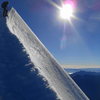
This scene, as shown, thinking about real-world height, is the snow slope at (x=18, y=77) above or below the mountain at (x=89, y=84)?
below

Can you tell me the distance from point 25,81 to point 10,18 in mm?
5277

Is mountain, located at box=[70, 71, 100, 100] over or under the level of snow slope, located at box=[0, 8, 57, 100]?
over

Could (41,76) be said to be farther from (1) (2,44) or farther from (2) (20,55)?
(1) (2,44)

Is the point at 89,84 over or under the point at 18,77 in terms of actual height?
over

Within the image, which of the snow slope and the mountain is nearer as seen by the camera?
the snow slope

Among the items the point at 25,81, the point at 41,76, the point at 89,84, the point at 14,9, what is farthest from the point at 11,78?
the point at 89,84

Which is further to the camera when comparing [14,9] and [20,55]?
[14,9]

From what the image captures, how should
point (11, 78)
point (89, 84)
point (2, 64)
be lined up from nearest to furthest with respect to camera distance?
point (11, 78), point (2, 64), point (89, 84)

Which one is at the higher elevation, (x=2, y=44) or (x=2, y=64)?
(x=2, y=44)

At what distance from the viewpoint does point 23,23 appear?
49.4 feet

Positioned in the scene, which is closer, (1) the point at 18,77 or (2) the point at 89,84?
(1) the point at 18,77

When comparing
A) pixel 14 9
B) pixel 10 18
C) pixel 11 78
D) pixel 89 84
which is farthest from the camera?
pixel 89 84

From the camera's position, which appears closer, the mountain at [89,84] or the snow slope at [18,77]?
the snow slope at [18,77]

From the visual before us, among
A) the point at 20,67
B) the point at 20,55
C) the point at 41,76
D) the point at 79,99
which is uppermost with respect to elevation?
the point at 20,55
